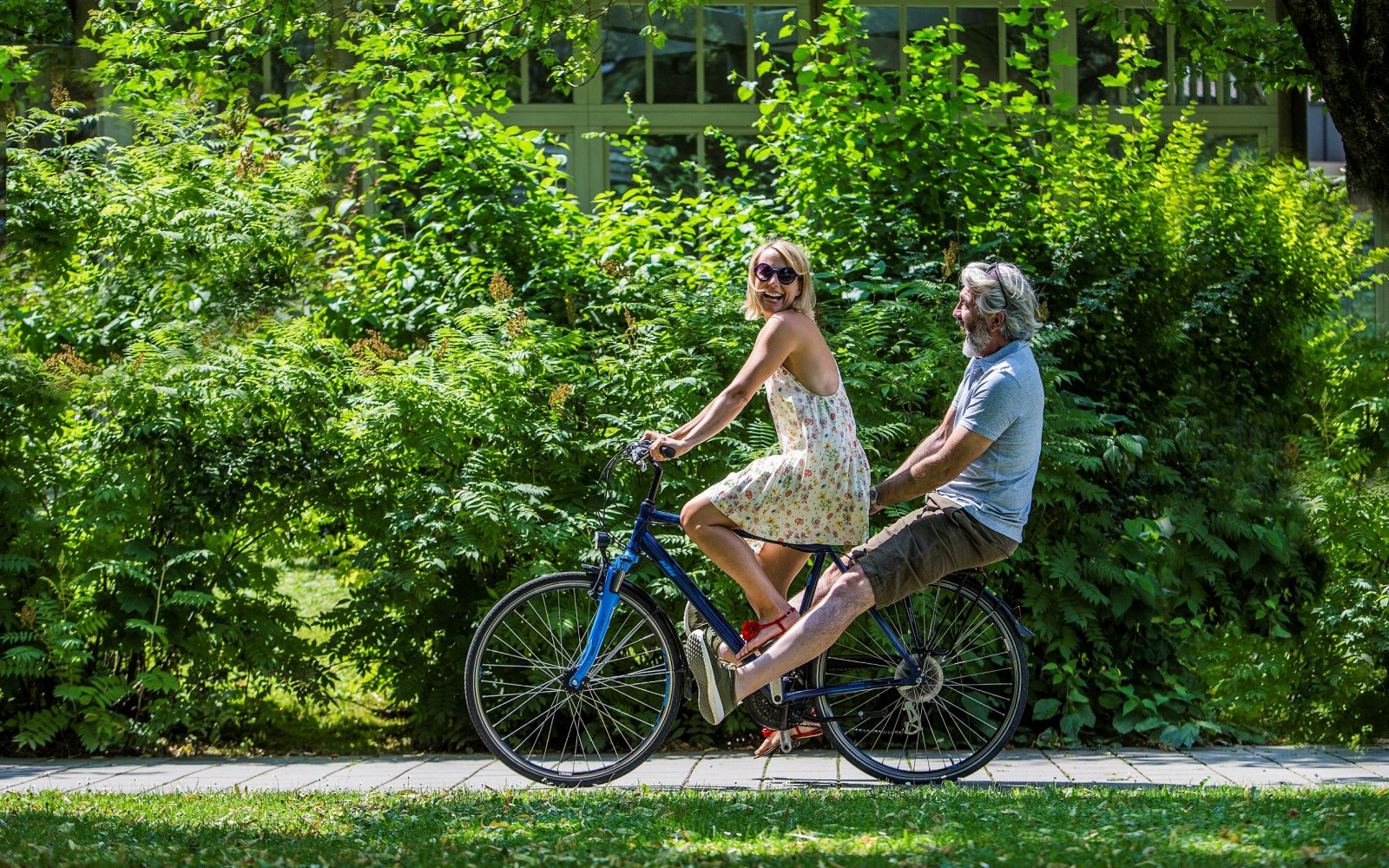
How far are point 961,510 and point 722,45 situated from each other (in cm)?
753

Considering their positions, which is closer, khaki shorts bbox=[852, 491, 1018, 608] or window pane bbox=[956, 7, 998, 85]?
khaki shorts bbox=[852, 491, 1018, 608]

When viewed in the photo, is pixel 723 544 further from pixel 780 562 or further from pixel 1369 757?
pixel 1369 757

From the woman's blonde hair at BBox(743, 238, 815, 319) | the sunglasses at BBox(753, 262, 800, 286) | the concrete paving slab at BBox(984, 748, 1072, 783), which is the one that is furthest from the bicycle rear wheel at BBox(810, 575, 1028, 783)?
the sunglasses at BBox(753, 262, 800, 286)

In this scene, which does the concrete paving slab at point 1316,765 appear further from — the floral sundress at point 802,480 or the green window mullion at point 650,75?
the green window mullion at point 650,75

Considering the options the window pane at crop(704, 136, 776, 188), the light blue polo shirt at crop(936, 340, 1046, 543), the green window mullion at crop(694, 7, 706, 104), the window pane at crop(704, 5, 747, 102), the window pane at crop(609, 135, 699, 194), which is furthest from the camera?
the window pane at crop(704, 5, 747, 102)

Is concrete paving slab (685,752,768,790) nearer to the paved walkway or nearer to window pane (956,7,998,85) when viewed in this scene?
the paved walkway

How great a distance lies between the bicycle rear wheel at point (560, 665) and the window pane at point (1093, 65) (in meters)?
7.86

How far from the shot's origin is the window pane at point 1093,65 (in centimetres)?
1190

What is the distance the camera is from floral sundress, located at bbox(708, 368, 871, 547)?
16.4ft

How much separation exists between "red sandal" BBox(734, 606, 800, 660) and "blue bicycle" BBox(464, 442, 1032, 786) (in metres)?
0.04

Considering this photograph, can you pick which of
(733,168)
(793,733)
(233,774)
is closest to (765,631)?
(793,733)

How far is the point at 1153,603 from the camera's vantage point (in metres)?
6.45

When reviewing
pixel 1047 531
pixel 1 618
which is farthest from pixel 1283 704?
pixel 1 618

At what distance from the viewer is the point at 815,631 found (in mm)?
4996
